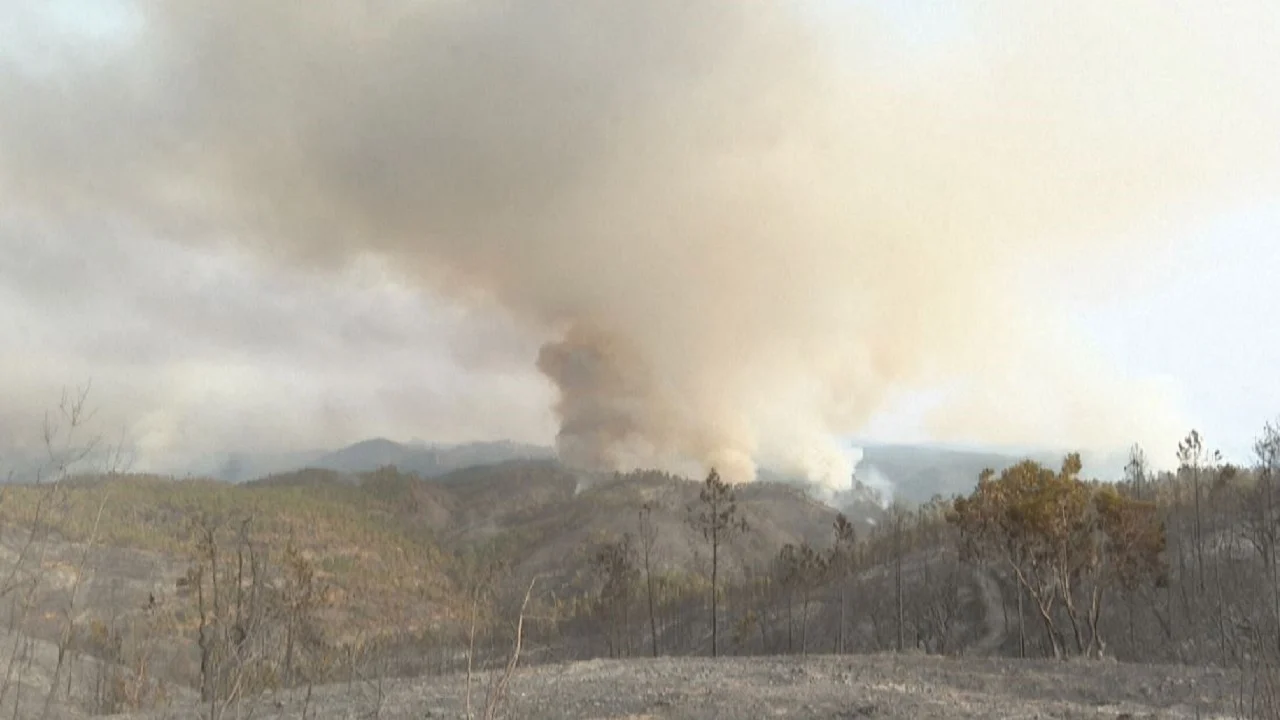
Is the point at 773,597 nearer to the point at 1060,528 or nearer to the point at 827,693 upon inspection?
the point at 1060,528

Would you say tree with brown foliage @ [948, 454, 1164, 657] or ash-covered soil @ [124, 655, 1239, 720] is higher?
tree with brown foliage @ [948, 454, 1164, 657]

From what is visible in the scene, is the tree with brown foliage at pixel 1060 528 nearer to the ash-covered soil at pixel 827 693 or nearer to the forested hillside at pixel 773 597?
the forested hillside at pixel 773 597

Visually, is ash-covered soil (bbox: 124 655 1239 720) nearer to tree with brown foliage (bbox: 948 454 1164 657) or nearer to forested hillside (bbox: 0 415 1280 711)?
forested hillside (bbox: 0 415 1280 711)

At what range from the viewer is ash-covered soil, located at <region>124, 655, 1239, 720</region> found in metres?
23.8

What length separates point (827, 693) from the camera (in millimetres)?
27000

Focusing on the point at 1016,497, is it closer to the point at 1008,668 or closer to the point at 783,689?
the point at 1008,668

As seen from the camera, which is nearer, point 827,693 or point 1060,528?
point 827,693

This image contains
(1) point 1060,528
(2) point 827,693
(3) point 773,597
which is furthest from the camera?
(3) point 773,597

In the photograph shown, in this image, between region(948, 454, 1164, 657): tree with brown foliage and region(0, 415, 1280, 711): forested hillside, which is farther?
region(948, 454, 1164, 657): tree with brown foliage

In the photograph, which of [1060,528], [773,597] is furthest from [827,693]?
[773,597]

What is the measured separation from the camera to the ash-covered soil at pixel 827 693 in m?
23.8

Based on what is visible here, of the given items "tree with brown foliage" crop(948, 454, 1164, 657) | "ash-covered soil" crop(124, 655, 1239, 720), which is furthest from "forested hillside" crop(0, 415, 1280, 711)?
"ash-covered soil" crop(124, 655, 1239, 720)

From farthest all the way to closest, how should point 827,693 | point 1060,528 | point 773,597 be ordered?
1. point 773,597
2. point 1060,528
3. point 827,693

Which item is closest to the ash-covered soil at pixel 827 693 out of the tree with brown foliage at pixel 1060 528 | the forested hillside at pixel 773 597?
the forested hillside at pixel 773 597
